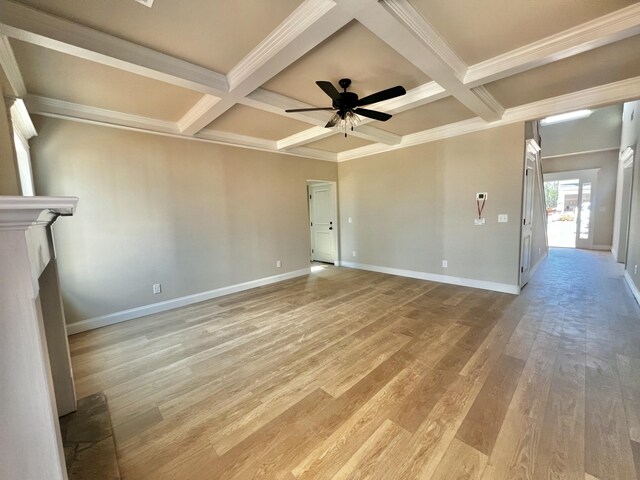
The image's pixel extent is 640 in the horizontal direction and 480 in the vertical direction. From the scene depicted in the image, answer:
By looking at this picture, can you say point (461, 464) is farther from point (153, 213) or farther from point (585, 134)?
point (585, 134)

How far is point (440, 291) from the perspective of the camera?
4.20 meters

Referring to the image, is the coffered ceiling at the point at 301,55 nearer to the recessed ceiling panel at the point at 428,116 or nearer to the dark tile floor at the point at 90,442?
the recessed ceiling panel at the point at 428,116

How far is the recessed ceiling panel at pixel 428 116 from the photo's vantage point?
136 inches

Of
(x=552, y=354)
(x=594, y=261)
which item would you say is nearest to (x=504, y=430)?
(x=552, y=354)

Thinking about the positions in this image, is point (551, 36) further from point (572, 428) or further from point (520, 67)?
point (572, 428)

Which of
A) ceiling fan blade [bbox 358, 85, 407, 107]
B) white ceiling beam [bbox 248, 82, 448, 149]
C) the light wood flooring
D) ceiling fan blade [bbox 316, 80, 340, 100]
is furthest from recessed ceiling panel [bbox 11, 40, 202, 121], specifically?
the light wood flooring

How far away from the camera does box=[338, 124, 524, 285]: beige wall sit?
3.93 meters

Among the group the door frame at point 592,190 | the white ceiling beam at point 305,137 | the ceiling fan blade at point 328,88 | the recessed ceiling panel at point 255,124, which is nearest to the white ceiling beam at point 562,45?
the ceiling fan blade at point 328,88

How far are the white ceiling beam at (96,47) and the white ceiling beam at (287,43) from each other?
10.5 inches

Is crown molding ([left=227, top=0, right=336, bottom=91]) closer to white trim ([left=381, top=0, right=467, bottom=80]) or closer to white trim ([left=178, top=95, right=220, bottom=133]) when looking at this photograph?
white trim ([left=381, top=0, right=467, bottom=80])

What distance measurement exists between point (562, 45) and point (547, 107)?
4.95 ft

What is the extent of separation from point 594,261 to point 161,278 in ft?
29.3

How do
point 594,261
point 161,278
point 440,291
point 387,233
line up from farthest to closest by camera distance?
point 594,261 < point 387,233 < point 440,291 < point 161,278

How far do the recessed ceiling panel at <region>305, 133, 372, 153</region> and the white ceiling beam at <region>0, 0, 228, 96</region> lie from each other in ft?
8.34
